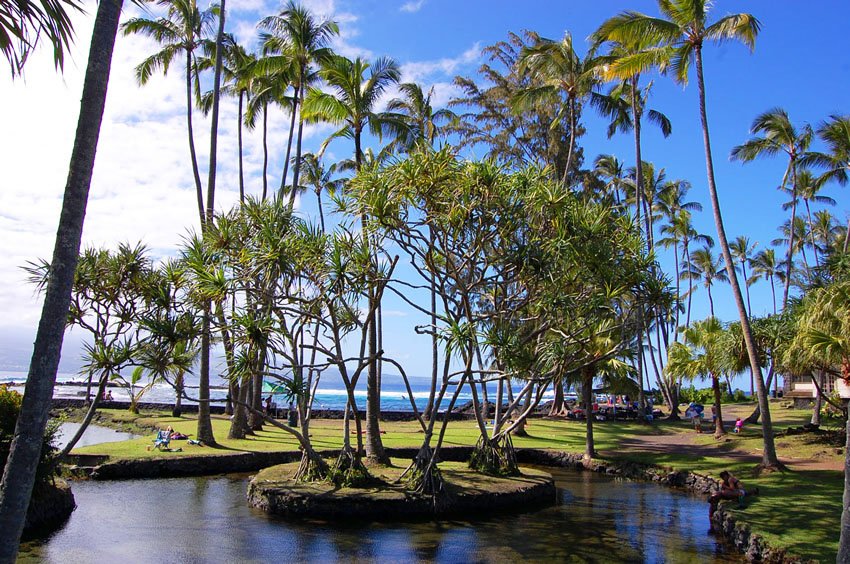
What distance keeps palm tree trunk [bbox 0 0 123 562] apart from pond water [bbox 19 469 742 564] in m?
5.33

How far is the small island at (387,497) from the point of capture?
46.5ft

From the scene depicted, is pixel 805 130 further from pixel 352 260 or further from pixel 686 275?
pixel 686 275

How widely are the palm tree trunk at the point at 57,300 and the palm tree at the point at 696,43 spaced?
659 inches

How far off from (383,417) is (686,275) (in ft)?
136

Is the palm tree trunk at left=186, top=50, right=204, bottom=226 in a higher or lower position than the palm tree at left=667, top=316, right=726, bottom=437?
higher

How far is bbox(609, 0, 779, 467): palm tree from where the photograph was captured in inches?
721

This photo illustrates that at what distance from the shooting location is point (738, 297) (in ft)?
61.0

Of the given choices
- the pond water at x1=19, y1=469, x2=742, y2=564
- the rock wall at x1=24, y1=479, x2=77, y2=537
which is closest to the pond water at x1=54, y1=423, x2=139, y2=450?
the pond water at x1=19, y1=469, x2=742, y2=564

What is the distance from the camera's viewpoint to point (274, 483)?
1527 cm

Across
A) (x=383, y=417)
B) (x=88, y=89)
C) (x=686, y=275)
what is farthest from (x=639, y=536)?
(x=686, y=275)

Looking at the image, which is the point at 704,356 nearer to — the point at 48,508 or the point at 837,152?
the point at 837,152

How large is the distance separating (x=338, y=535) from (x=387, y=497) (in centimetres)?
192

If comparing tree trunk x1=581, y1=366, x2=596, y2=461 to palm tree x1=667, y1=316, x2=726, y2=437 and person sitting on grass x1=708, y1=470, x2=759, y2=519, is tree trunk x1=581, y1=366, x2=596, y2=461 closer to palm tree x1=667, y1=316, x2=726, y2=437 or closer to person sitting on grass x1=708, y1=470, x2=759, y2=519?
palm tree x1=667, y1=316, x2=726, y2=437

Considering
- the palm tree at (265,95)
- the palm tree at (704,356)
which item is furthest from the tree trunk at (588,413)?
the palm tree at (265,95)
